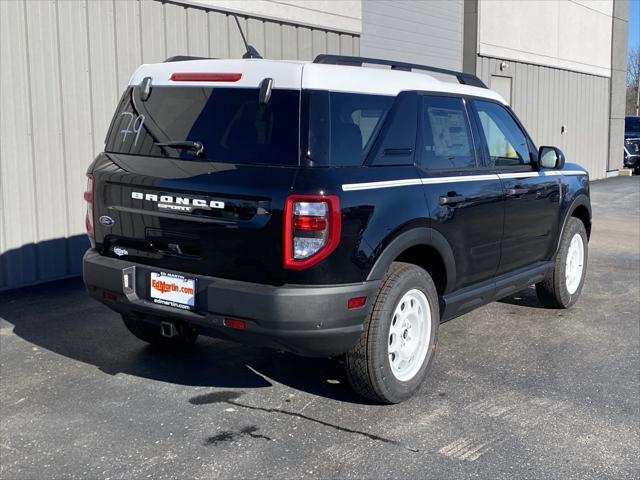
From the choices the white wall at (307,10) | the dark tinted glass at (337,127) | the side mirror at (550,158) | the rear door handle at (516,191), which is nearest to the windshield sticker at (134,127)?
the dark tinted glass at (337,127)

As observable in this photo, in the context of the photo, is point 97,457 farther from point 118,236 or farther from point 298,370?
Result: point 298,370

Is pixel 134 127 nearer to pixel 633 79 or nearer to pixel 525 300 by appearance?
pixel 525 300

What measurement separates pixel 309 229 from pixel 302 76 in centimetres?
85

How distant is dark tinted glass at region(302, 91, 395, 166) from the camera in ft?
13.3

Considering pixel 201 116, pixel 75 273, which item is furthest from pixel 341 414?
pixel 75 273

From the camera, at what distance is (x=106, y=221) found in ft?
15.1

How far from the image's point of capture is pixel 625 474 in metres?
3.73

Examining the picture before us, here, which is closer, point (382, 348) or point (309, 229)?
point (309, 229)

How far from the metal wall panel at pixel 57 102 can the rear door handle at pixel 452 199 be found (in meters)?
4.82

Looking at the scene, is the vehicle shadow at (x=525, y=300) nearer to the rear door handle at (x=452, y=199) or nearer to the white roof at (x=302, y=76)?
the rear door handle at (x=452, y=199)

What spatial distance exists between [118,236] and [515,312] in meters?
3.87

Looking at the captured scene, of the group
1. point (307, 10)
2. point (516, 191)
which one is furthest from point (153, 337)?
point (307, 10)

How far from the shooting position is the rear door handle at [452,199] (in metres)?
4.78

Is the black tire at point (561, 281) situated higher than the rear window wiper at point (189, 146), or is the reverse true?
the rear window wiper at point (189, 146)
